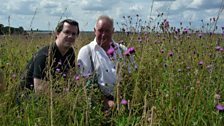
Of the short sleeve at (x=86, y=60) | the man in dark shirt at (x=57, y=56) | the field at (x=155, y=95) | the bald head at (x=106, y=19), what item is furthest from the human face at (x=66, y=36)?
the field at (x=155, y=95)

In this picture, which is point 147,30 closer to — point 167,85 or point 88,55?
point 88,55

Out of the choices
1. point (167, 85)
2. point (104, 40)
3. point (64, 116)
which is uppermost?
point (104, 40)

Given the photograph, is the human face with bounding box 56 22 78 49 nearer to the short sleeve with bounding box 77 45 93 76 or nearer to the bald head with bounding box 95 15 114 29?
the short sleeve with bounding box 77 45 93 76

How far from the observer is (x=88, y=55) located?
3807 mm

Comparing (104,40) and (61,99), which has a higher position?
(104,40)

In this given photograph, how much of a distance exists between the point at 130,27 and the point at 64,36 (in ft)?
4.20

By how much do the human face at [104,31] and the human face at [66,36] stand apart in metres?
0.23

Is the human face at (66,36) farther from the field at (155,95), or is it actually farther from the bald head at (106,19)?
the field at (155,95)

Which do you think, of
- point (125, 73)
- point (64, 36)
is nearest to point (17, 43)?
point (64, 36)

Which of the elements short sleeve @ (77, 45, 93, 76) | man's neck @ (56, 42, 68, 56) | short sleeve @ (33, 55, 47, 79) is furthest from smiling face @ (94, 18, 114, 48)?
short sleeve @ (33, 55, 47, 79)

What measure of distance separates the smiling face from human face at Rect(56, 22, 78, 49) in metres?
0.23

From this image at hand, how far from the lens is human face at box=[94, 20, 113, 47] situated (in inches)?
152

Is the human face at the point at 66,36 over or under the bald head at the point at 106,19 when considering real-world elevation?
under

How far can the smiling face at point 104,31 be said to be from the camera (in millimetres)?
3859
